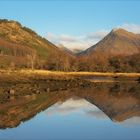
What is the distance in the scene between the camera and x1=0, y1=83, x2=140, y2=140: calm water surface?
3031 cm

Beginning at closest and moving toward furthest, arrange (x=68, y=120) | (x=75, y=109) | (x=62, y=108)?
(x=68, y=120) → (x=75, y=109) → (x=62, y=108)

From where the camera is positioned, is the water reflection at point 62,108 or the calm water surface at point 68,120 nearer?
the calm water surface at point 68,120

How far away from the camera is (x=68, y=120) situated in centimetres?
3872

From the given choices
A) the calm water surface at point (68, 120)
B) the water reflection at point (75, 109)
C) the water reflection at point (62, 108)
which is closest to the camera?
the calm water surface at point (68, 120)

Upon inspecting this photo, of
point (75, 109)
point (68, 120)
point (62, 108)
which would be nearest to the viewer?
point (68, 120)

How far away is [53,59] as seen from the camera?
194125 millimetres

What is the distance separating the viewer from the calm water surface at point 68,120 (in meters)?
30.3

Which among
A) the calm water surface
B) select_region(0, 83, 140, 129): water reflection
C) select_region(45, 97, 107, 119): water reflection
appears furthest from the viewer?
select_region(45, 97, 107, 119): water reflection

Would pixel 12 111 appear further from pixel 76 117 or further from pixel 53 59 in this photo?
pixel 53 59

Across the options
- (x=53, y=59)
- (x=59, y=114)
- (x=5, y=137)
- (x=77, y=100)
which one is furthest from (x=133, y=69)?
(x=5, y=137)

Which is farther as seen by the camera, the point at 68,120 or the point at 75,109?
the point at 75,109

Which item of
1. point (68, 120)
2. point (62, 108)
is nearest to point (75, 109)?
point (62, 108)

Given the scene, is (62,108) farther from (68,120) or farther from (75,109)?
(68,120)

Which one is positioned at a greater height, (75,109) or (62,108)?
(62,108)
